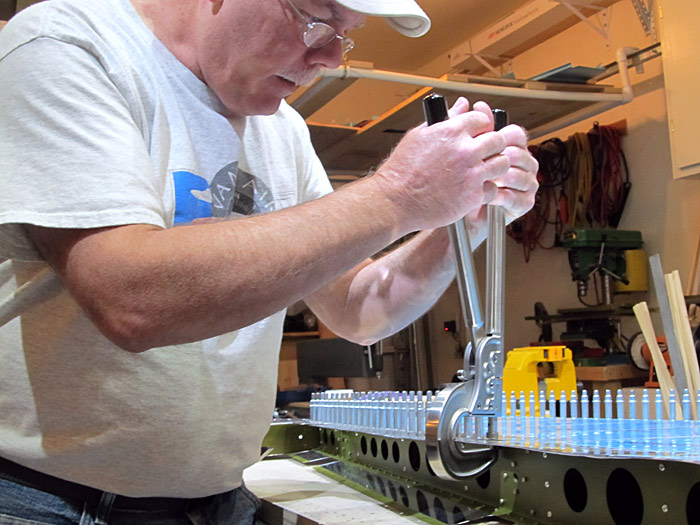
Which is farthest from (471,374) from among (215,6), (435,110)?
(215,6)

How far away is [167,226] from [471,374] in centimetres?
45

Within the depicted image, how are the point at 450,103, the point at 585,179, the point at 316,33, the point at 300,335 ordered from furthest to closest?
1. the point at 300,335
2. the point at 585,179
3. the point at 450,103
4. the point at 316,33

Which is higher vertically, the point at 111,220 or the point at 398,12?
the point at 398,12

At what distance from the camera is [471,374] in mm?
888

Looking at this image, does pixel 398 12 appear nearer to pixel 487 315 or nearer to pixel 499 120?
pixel 499 120

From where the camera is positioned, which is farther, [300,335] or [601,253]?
[300,335]

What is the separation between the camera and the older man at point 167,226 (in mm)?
616

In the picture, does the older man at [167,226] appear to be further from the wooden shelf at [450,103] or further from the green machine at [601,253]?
the green machine at [601,253]

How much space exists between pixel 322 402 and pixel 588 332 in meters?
2.38

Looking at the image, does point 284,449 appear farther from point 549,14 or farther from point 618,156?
point 549,14

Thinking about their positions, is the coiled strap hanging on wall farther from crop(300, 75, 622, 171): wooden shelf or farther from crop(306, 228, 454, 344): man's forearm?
crop(306, 228, 454, 344): man's forearm

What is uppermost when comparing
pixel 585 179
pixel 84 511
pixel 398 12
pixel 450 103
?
pixel 450 103

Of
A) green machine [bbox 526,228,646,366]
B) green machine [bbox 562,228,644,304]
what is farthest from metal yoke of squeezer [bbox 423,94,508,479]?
green machine [bbox 562,228,644,304]

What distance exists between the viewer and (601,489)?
73 cm
